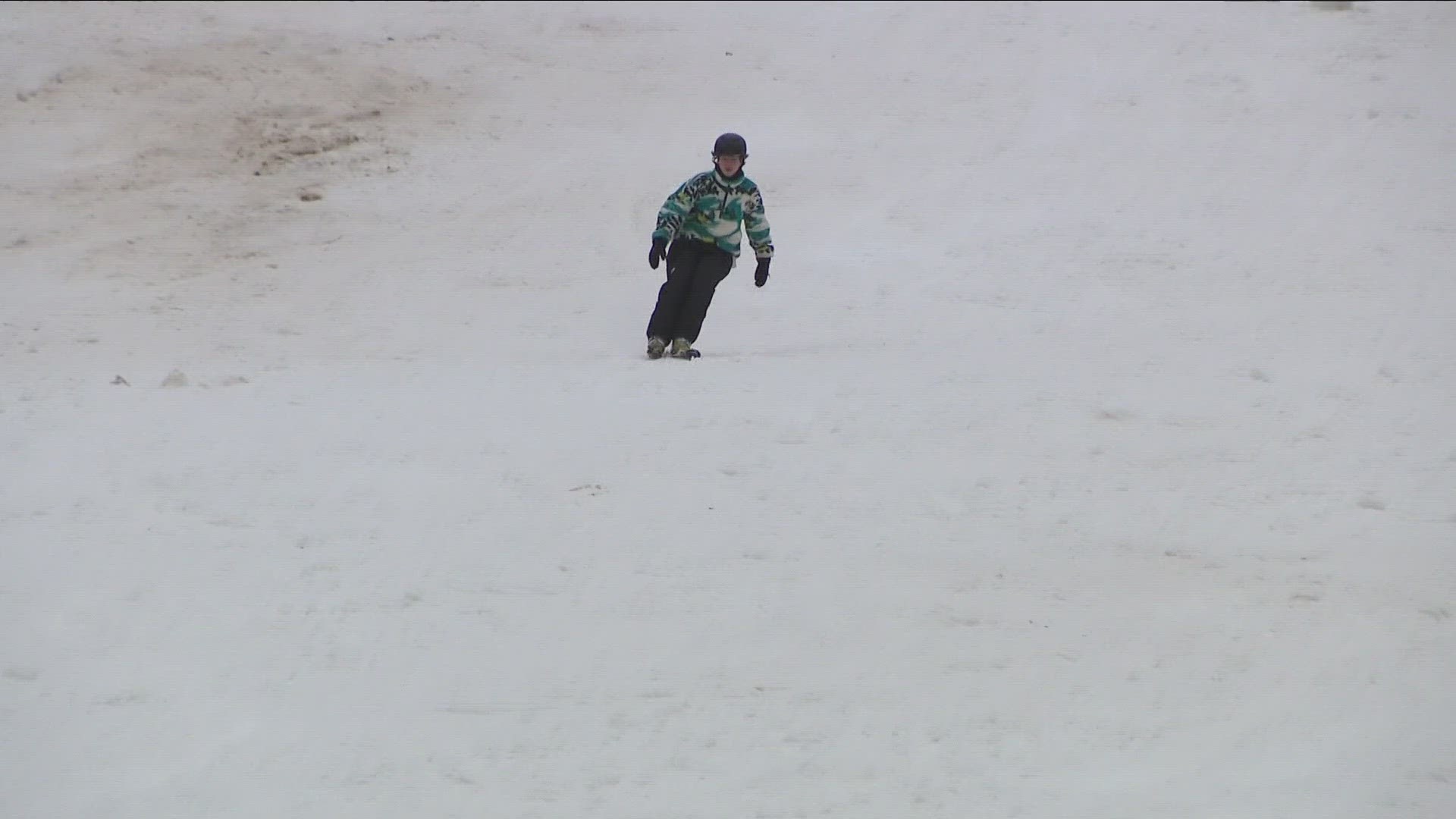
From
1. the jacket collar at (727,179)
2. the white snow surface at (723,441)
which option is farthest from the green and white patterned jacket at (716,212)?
the white snow surface at (723,441)

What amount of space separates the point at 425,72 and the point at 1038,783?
992 cm

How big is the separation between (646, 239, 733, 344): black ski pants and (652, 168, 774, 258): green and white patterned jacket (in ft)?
0.25

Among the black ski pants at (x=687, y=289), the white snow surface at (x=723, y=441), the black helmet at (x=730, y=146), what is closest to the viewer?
the white snow surface at (x=723, y=441)

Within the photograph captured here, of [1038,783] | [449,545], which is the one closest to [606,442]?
[449,545]

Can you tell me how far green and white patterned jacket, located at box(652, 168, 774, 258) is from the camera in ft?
25.4

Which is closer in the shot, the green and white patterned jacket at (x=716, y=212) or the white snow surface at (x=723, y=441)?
the white snow surface at (x=723, y=441)

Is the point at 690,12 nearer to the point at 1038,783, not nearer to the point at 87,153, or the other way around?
the point at 87,153

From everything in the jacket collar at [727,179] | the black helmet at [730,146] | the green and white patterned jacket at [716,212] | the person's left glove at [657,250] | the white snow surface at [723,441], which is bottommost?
the white snow surface at [723,441]

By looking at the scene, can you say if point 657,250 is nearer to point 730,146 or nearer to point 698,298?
point 698,298

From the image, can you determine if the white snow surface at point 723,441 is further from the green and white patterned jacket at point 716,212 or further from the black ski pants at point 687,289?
the green and white patterned jacket at point 716,212

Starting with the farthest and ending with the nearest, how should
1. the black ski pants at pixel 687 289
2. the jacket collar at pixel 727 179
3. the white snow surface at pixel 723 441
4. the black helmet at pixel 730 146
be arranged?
1. the black ski pants at pixel 687 289
2. the jacket collar at pixel 727 179
3. the black helmet at pixel 730 146
4. the white snow surface at pixel 723 441

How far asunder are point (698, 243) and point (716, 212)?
0.22m

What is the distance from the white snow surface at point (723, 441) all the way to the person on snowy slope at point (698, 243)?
29cm

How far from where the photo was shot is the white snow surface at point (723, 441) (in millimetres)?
4379
